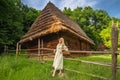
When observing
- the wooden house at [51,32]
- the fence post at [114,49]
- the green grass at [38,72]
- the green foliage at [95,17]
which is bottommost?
the green grass at [38,72]

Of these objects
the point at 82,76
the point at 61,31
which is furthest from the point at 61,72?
the point at 61,31

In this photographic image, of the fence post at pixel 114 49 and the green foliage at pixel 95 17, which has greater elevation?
the green foliage at pixel 95 17

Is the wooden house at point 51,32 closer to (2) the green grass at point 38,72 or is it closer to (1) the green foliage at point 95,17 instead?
(2) the green grass at point 38,72

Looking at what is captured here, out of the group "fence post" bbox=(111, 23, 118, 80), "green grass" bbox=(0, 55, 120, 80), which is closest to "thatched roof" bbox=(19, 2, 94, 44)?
"green grass" bbox=(0, 55, 120, 80)

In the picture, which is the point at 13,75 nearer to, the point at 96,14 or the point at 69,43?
the point at 69,43

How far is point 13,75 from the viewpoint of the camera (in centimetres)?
1072

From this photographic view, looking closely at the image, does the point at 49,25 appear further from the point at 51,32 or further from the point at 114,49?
the point at 114,49

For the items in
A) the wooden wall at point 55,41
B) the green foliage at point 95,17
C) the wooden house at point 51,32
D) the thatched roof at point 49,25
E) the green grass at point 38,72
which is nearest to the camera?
the green grass at point 38,72

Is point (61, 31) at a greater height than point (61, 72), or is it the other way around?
point (61, 31)

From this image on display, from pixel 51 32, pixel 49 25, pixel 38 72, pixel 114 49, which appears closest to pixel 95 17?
pixel 49 25

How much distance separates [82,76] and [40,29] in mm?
10836

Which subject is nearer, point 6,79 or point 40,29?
point 6,79

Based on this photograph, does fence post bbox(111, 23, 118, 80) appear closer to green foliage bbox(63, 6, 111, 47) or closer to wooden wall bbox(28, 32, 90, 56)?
wooden wall bbox(28, 32, 90, 56)

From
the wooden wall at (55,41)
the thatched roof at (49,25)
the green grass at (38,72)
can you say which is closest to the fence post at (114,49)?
the green grass at (38,72)
